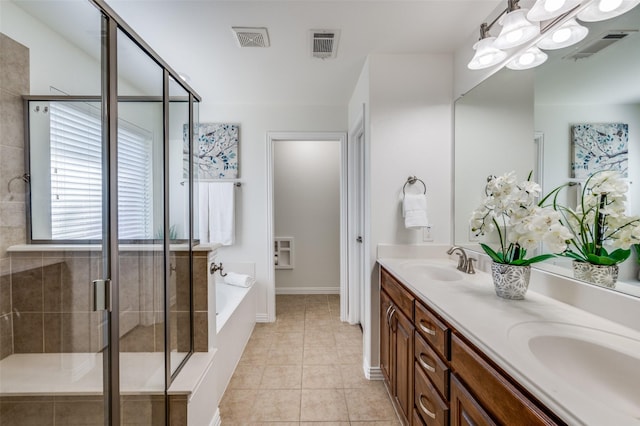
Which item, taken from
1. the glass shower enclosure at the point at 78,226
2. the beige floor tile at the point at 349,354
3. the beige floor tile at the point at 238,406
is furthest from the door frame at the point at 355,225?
the glass shower enclosure at the point at 78,226

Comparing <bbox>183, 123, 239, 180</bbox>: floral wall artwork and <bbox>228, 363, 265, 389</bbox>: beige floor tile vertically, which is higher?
<bbox>183, 123, 239, 180</bbox>: floral wall artwork

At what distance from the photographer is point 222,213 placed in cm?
304

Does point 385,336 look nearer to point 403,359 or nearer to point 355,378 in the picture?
point 403,359

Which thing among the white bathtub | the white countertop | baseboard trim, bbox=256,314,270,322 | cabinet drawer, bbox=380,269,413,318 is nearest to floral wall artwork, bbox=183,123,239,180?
the white bathtub

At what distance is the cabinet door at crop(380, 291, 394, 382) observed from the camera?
182 centimetres

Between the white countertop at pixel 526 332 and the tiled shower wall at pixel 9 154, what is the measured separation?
1.67 m

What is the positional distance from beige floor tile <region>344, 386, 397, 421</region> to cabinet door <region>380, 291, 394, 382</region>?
0.47 feet

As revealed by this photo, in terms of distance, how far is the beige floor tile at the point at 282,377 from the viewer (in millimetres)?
2050

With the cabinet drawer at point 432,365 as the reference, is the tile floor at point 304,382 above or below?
below

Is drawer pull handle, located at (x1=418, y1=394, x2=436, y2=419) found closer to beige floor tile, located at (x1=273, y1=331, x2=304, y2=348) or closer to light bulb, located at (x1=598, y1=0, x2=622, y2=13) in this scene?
beige floor tile, located at (x1=273, y1=331, x2=304, y2=348)

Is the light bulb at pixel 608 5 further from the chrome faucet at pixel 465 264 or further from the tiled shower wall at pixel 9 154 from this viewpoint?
the tiled shower wall at pixel 9 154

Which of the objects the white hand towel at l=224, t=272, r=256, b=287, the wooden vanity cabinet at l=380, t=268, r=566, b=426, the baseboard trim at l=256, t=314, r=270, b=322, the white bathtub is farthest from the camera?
the baseboard trim at l=256, t=314, r=270, b=322

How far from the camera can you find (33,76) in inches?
41.7

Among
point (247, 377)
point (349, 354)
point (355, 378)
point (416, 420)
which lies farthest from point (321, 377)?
point (416, 420)
